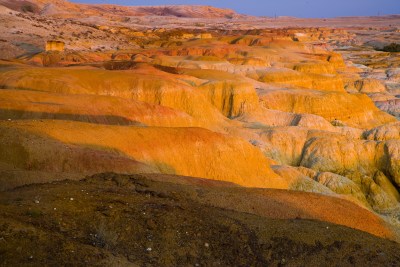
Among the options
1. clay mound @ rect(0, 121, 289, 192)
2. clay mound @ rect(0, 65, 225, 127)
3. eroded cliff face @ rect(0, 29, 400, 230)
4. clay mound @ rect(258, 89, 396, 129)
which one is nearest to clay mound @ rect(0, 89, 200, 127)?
eroded cliff face @ rect(0, 29, 400, 230)

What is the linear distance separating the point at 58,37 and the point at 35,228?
5675cm

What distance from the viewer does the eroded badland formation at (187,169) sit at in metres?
9.81

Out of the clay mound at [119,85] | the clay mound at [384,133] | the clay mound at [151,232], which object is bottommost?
the clay mound at [384,133]

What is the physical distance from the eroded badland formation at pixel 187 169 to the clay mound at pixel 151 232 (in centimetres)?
3

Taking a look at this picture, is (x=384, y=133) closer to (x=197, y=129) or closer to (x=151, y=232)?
(x=197, y=129)

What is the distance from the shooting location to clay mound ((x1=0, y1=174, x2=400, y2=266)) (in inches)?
328

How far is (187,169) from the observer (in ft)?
70.4

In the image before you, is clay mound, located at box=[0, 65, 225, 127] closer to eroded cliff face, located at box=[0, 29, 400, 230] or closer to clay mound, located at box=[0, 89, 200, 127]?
eroded cliff face, located at box=[0, 29, 400, 230]

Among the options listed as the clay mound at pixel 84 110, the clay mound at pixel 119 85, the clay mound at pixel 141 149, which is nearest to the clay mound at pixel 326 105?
the clay mound at pixel 119 85

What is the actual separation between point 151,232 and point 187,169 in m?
11.4

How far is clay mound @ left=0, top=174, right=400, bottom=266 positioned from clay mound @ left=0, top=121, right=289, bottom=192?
3614 mm

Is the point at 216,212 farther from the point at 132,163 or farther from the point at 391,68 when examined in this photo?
the point at 391,68

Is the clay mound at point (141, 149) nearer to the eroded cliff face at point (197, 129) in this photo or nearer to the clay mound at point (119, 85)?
the eroded cliff face at point (197, 129)

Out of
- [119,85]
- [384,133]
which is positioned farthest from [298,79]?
[119,85]
